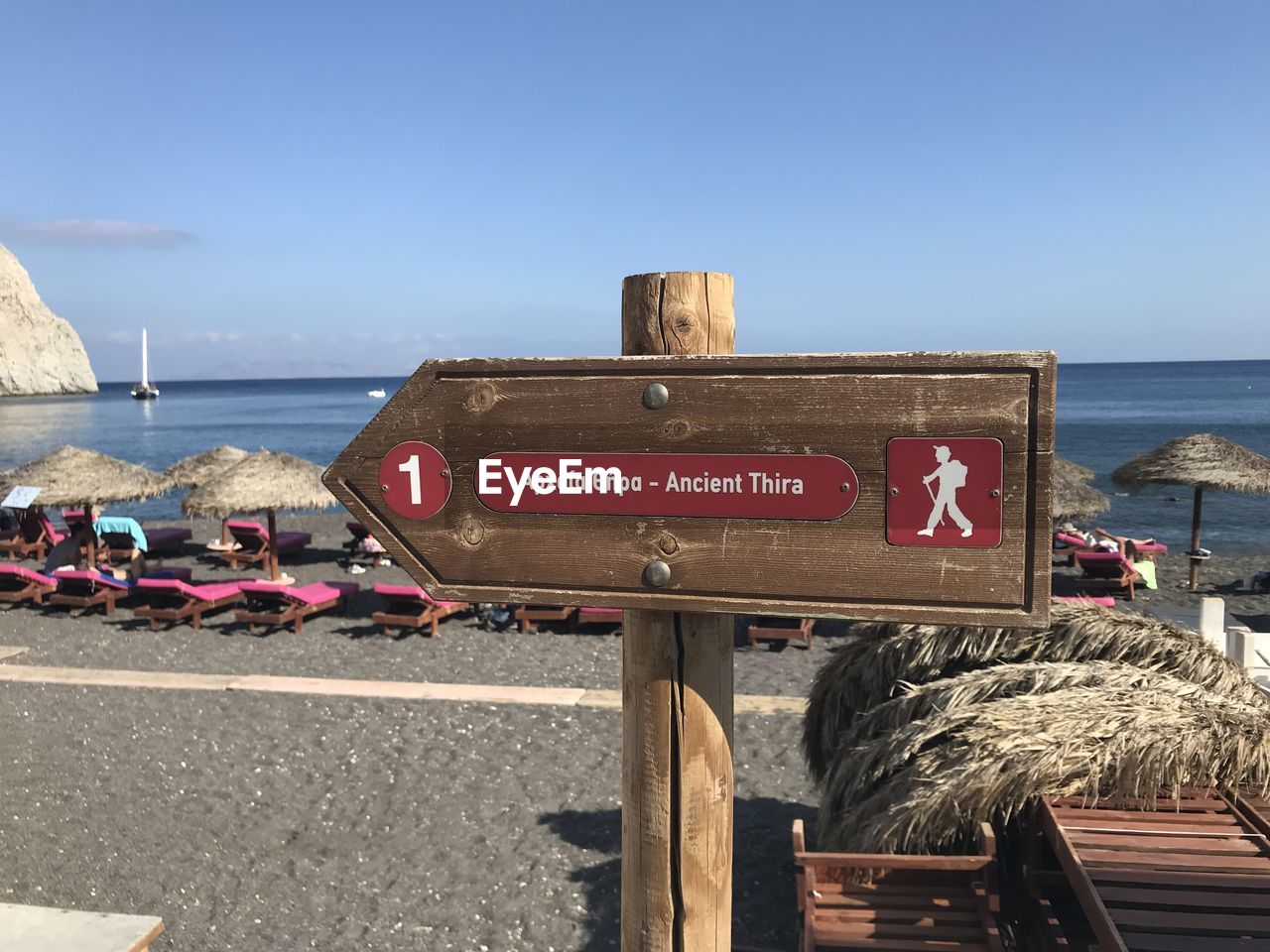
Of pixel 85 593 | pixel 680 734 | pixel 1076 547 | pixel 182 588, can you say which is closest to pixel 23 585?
pixel 85 593

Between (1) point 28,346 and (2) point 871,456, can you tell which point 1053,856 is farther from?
(1) point 28,346

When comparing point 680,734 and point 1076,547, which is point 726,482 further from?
point 1076,547

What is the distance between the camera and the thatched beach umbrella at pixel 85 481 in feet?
49.5

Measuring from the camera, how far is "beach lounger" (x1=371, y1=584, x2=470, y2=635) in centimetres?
1135

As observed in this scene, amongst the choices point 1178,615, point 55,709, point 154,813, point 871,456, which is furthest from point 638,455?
point 1178,615

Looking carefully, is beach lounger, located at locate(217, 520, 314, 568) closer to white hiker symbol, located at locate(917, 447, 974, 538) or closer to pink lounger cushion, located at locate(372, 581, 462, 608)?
pink lounger cushion, located at locate(372, 581, 462, 608)

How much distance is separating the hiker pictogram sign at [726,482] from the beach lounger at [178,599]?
11857 mm

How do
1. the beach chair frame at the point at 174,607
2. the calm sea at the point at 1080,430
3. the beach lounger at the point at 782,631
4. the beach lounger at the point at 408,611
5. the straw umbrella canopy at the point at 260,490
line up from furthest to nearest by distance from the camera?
1. the calm sea at the point at 1080,430
2. the straw umbrella canopy at the point at 260,490
3. the beach chair frame at the point at 174,607
4. the beach lounger at the point at 408,611
5. the beach lounger at the point at 782,631

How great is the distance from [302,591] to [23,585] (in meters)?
4.80

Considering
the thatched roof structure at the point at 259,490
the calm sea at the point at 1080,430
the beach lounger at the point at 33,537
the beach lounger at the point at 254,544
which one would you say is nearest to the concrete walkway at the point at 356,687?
the thatched roof structure at the point at 259,490

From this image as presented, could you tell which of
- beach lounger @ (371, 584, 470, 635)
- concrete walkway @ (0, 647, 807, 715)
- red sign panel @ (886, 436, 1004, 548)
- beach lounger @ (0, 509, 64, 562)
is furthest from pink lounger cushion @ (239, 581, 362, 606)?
red sign panel @ (886, 436, 1004, 548)

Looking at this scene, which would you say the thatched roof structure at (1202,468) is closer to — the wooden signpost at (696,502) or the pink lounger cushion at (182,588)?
the pink lounger cushion at (182,588)

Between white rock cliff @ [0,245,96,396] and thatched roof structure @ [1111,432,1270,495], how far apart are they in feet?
452

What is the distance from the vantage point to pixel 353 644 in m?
11.1
